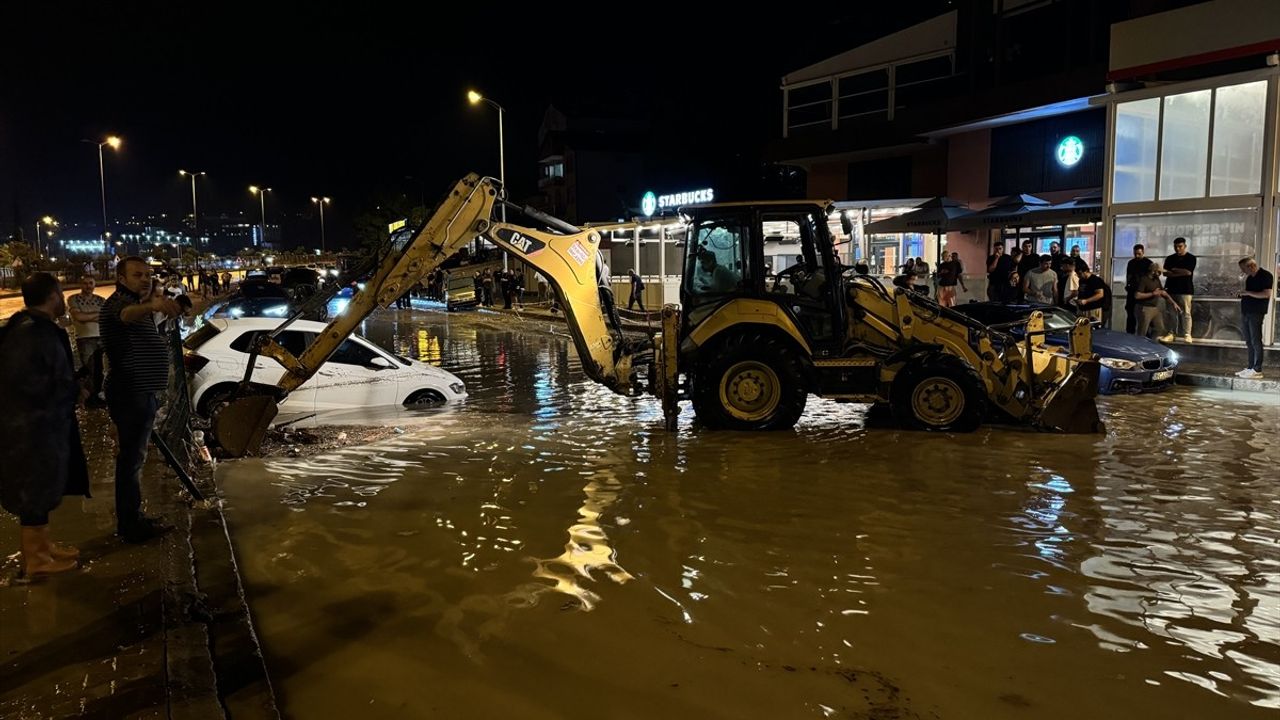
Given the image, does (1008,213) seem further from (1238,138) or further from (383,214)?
(383,214)

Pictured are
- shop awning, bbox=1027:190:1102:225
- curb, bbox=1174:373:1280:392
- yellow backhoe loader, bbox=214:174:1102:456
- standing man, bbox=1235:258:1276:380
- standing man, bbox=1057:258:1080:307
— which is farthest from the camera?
shop awning, bbox=1027:190:1102:225

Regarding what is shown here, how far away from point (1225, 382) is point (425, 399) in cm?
1218

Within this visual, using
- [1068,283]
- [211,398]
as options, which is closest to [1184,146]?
[1068,283]

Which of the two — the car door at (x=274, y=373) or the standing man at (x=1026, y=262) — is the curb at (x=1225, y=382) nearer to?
the standing man at (x=1026, y=262)

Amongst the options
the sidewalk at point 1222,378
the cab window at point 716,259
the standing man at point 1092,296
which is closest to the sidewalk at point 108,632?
the cab window at point 716,259

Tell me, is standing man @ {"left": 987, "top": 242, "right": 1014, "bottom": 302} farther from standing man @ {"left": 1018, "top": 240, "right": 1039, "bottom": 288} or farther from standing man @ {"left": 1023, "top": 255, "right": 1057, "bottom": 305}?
standing man @ {"left": 1023, "top": 255, "right": 1057, "bottom": 305}

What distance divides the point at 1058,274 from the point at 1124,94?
12.3ft

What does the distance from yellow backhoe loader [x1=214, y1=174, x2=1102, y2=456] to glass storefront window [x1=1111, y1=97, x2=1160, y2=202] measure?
29.9 feet

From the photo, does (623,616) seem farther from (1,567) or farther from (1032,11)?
(1032,11)

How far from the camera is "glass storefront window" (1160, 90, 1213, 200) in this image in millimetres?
17344

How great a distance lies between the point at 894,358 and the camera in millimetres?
10625

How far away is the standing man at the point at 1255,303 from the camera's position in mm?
14703

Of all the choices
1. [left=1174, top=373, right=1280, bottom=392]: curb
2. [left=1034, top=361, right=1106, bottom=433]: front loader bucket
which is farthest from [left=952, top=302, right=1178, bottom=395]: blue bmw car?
[left=1034, top=361, right=1106, bottom=433]: front loader bucket

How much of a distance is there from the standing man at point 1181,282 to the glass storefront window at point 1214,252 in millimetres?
299
